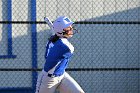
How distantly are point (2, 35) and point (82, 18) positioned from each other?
1455mm

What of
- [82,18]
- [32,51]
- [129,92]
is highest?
[82,18]

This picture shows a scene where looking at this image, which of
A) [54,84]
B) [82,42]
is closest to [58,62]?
[54,84]

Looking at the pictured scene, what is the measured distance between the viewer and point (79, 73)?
859 centimetres

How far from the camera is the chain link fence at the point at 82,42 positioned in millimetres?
8422

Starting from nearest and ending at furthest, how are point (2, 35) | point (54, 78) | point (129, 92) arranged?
1. point (54, 78)
2. point (2, 35)
3. point (129, 92)

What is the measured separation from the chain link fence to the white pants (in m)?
2.80

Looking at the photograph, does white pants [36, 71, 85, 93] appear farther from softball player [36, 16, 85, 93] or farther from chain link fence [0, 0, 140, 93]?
chain link fence [0, 0, 140, 93]

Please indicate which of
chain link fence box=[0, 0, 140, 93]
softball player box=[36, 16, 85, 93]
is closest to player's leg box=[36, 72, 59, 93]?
softball player box=[36, 16, 85, 93]

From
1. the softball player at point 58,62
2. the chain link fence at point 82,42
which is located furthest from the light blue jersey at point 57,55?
the chain link fence at point 82,42

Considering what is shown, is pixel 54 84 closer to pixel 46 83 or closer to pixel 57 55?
pixel 46 83

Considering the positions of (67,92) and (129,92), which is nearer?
(67,92)

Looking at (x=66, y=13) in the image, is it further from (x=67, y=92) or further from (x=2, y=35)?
(x=67, y=92)

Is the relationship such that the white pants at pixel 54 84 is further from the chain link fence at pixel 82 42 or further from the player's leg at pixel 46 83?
the chain link fence at pixel 82 42

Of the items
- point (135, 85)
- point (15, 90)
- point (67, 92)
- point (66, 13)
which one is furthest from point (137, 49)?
point (67, 92)
